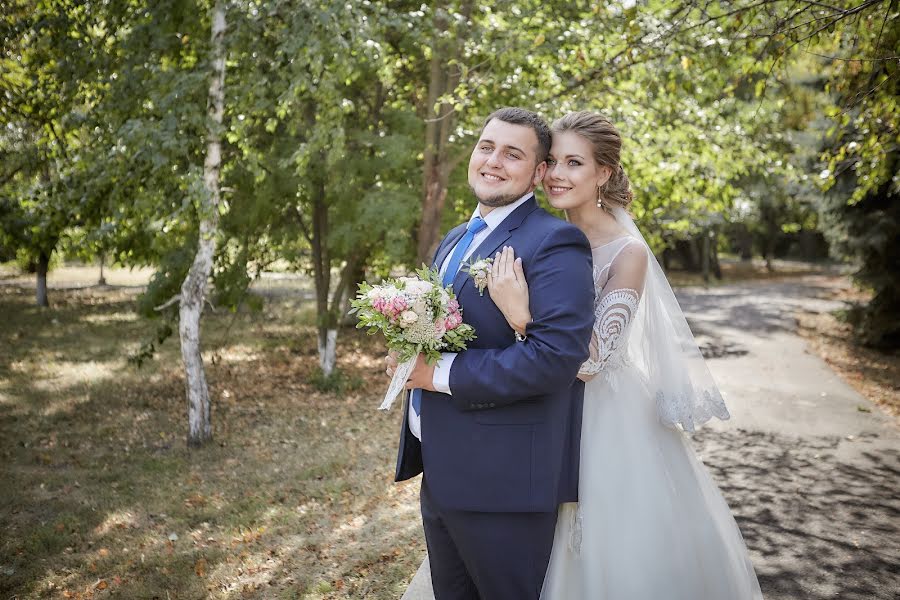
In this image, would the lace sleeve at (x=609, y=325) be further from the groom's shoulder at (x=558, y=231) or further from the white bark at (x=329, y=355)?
the white bark at (x=329, y=355)

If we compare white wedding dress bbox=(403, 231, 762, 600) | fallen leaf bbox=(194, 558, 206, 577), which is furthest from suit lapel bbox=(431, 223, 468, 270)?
fallen leaf bbox=(194, 558, 206, 577)

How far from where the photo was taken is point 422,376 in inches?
97.3

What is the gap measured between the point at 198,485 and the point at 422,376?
203 inches

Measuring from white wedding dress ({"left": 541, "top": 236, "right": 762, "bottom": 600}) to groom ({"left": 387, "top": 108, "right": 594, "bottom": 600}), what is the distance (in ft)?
1.04

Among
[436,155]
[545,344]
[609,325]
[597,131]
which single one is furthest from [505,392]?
[436,155]

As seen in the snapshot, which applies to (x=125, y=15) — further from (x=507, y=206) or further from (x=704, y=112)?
(x=704, y=112)

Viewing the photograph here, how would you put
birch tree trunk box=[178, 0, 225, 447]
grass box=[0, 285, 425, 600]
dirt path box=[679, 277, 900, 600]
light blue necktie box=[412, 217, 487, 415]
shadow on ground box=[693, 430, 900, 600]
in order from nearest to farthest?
light blue necktie box=[412, 217, 487, 415] → shadow on ground box=[693, 430, 900, 600] → dirt path box=[679, 277, 900, 600] → grass box=[0, 285, 425, 600] → birch tree trunk box=[178, 0, 225, 447]

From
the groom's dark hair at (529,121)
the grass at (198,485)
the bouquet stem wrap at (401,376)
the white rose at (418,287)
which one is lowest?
the grass at (198,485)

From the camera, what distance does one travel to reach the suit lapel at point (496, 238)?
103 inches

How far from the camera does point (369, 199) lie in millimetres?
9203

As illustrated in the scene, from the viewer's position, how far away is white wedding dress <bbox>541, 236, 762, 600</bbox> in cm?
294

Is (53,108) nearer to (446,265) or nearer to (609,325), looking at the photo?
(446,265)

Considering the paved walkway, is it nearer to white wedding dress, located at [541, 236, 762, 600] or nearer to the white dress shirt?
white wedding dress, located at [541, 236, 762, 600]

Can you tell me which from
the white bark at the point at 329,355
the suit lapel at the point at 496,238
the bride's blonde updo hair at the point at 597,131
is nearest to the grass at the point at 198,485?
the white bark at the point at 329,355
